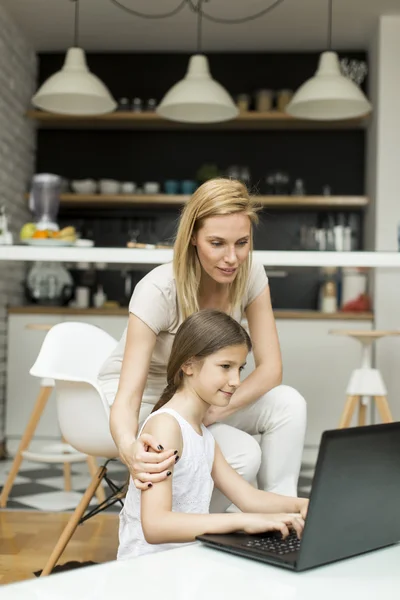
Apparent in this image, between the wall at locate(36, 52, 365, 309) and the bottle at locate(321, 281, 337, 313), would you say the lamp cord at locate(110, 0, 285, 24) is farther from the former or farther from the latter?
the bottle at locate(321, 281, 337, 313)

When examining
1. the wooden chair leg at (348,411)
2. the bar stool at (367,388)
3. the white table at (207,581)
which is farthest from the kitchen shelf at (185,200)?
the white table at (207,581)

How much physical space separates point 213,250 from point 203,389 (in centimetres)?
43

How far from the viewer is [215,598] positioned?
0.92 m

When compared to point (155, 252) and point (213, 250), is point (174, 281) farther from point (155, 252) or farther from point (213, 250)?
point (155, 252)

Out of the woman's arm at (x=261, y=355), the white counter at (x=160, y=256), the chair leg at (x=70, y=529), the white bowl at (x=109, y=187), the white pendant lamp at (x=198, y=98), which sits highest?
the white pendant lamp at (x=198, y=98)

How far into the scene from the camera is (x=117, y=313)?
498 cm

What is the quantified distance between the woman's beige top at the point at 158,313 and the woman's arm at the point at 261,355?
0.03 meters

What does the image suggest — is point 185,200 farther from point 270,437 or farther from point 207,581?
point 207,581

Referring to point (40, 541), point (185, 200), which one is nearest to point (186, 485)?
point (40, 541)

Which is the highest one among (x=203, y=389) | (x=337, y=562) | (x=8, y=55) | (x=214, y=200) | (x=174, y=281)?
(x=8, y=55)

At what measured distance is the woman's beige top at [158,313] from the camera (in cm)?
195

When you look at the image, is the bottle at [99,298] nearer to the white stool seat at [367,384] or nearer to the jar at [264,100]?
the jar at [264,100]

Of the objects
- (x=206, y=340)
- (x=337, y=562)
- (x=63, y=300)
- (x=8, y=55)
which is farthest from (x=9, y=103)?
(x=337, y=562)

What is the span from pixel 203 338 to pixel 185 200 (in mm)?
4147
